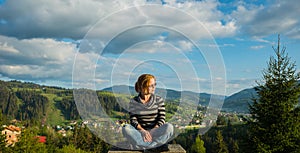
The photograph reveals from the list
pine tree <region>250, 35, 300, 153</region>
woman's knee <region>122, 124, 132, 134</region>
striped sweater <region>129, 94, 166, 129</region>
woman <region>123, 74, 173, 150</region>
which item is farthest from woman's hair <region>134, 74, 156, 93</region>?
pine tree <region>250, 35, 300, 153</region>

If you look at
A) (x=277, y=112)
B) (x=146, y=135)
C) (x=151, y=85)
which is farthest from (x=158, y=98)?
(x=277, y=112)

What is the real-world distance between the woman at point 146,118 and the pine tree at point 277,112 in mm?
10788

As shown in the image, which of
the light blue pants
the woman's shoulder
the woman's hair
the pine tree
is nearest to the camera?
the light blue pants

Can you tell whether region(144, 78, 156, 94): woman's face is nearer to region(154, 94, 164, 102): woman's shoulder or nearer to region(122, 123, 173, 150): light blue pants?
region(154, 94, 164, 102): woman's shoulder

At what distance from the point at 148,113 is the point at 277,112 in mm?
12176

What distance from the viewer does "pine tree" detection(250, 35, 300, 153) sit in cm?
1540

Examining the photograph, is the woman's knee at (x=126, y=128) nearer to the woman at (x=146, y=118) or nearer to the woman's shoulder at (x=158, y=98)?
the woman at (x=146, y=118)

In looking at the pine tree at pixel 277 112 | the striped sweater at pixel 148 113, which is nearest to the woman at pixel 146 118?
the striped sweater at pixel 148 113

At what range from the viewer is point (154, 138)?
614 cm

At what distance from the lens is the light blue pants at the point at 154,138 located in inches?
238

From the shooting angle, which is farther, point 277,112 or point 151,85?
point 277,112

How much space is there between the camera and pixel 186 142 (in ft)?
322

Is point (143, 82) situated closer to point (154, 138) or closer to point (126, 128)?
point (126, 128)

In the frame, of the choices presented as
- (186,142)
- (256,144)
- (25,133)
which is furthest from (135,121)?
(186,142)
